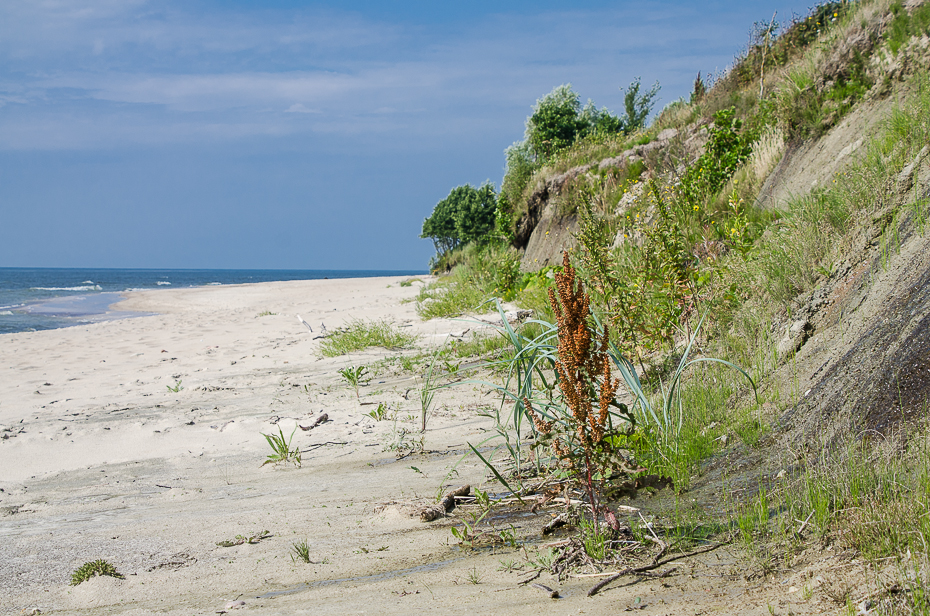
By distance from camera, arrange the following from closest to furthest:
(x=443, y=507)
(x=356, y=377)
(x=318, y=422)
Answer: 1. (x=443, y=507)
2. (x=318, y=422)
3. (x=356, y=377)

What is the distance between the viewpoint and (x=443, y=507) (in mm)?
2963

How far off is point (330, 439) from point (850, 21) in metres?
8.10

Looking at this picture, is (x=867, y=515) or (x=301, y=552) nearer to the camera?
(x=867, y=515)

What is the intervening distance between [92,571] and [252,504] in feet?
2.87

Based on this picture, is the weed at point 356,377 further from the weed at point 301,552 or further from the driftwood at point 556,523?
the driftwood at point 556,523

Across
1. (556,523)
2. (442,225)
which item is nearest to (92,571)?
(556,523)

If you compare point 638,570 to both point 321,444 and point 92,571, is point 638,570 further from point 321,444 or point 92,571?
point 321,444

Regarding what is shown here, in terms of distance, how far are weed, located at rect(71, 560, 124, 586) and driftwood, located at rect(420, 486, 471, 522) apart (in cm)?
132

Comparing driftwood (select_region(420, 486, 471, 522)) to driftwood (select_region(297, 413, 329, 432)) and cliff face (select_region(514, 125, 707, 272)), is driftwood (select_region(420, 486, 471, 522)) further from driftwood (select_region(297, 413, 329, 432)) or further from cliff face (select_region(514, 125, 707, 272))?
cliff face (select_region(514, 125, 707, 272))

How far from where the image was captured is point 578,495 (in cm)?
285

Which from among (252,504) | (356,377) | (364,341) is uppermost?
(364,341)

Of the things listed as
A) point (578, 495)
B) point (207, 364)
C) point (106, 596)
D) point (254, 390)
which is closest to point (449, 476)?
point (578, 495)

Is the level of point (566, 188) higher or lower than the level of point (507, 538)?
higher

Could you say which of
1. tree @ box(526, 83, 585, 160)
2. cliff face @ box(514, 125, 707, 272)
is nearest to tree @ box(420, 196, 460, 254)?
tree @ box(526, 83, 585, 160)
